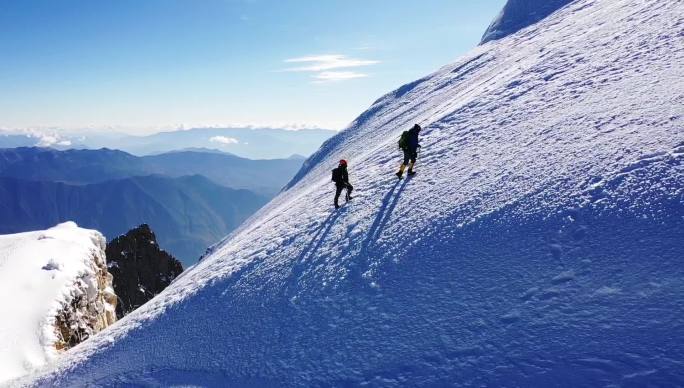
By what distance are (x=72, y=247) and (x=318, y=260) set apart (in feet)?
111

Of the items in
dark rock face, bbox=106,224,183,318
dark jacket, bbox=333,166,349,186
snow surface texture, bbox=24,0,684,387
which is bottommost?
dark rock face, bbox=106,224,183,318

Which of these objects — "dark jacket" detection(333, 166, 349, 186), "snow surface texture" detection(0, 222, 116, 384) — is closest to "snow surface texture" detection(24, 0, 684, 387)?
"dark jacket" detection(333, 166, 349, 186)

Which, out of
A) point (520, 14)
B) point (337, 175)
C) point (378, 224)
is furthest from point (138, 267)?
point (520, 14)

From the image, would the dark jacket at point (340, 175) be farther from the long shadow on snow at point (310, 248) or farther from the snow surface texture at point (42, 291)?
the snow surface texture at point (42, 291)

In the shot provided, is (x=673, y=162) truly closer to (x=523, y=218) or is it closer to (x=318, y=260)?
(x=523, y=218)

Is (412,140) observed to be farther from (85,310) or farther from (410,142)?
(85,310)

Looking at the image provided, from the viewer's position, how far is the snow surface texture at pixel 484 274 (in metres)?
7.48

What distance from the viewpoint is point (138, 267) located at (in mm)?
75438

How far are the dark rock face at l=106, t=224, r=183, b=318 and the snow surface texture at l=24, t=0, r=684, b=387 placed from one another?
63.0 meters

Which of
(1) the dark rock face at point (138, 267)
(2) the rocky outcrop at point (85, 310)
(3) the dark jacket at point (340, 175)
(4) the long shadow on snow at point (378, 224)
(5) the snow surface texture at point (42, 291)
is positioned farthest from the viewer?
(1) the dark rock face at point (138, 267)

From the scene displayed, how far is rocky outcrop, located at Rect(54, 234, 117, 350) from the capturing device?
2572 centimetres

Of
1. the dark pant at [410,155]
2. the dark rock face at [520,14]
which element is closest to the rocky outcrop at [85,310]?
the dark pant at [410,155]

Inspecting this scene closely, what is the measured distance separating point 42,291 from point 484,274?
30709 mm

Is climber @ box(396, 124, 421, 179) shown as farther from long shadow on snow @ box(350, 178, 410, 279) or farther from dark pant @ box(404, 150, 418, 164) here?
long shadow on snow @ box(350, 178, 410, 279)
